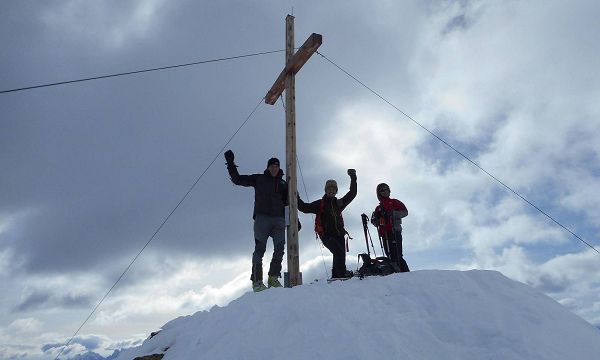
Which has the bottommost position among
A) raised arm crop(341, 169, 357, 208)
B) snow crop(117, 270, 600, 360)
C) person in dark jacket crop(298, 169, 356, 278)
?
snow crop(117, 270, 600, 360)

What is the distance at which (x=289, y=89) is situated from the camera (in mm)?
9930

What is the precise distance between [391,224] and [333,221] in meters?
1.53

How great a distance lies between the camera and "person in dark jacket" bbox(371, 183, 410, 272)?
30.5ft

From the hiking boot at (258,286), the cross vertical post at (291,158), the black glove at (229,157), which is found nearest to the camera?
the hiking boot at (258,286)

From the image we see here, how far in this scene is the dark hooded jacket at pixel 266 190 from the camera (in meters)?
8.75

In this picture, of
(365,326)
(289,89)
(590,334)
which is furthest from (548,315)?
(289,89)

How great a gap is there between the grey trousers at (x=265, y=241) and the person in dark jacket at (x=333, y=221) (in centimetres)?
83

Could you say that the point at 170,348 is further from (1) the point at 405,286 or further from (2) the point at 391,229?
(2) the point at 391,229

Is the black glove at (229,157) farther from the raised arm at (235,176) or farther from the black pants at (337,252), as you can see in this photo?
the black pants at (337,252)

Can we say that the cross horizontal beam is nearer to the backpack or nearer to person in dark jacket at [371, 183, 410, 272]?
person in dark jacket at [371, 183, 410, 272]

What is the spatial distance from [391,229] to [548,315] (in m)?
3.98

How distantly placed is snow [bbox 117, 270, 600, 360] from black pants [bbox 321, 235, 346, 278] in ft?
4.68

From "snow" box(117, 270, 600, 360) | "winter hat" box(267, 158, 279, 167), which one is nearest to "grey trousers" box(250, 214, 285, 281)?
"winter hat" box(267, 158, 279, 167)

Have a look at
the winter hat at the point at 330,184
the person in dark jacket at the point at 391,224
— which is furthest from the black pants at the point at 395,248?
the winter hat at the point at 330,184
